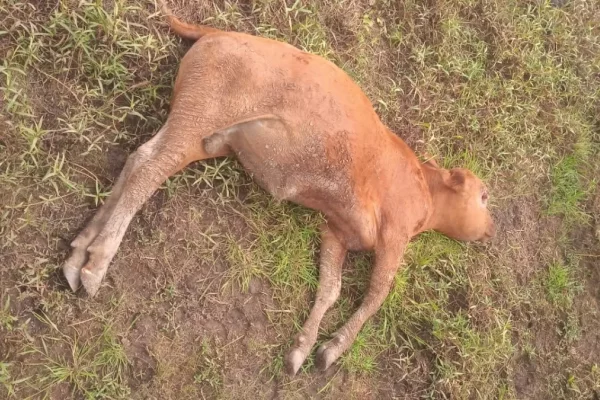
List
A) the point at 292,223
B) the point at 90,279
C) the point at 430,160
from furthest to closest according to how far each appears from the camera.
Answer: the point at 430,160 < the point at 292,223 < the point at 90,279

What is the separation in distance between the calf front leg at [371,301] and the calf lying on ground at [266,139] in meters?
0.19

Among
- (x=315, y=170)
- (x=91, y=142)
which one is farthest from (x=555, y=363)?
(x=91, y=142)

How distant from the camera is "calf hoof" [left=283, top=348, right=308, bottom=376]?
12.3ft

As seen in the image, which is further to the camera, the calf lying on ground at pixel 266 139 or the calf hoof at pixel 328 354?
the calf hoof at pixel 328 354

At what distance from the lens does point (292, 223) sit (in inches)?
154

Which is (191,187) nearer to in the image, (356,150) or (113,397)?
(356,150)

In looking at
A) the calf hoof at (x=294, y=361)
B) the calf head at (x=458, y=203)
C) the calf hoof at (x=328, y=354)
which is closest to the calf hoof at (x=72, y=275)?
the calf hoof at (x=294, y=361)

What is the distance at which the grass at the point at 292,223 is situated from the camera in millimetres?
3230

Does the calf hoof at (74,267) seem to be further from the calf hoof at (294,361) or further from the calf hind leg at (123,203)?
the calf hoof at (294,361)

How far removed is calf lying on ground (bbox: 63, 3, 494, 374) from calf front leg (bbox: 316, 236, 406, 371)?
19 cm

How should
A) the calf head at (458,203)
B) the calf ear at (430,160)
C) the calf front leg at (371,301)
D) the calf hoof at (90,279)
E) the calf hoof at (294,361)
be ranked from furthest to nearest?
the calf ear at (430,160) → the calf head at (458,203) → the calf front leg at (371,301) → the calf hoof at (294,361) → the calf hoof at (90,279)

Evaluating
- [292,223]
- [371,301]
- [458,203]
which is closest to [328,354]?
[371,301]

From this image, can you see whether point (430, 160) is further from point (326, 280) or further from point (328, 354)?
point (328, 354)

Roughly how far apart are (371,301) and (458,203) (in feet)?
2.92
